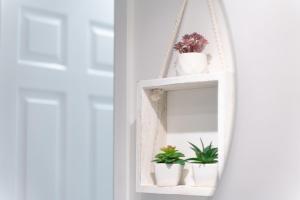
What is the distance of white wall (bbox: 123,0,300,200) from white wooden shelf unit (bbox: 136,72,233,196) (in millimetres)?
149

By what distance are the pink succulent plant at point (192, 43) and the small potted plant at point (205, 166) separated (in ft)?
0.68

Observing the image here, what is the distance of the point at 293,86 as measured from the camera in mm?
1016

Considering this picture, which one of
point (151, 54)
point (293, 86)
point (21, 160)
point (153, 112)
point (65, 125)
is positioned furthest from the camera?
point (65, 125)

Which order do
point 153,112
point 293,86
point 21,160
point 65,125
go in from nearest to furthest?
point 293,86 < point 153,112 < point 21,160 < point 65,125

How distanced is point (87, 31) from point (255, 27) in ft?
3.29

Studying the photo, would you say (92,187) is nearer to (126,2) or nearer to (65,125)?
(65,125)

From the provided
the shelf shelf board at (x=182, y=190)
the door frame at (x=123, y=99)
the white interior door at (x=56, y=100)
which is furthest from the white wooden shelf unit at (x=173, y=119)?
the white interior door at (x=56, y=100)

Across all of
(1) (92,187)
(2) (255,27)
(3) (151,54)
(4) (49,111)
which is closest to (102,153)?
(1) (92,187)

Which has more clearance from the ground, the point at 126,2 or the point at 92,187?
the point at 126,2

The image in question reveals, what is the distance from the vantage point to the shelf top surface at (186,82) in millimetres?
1190

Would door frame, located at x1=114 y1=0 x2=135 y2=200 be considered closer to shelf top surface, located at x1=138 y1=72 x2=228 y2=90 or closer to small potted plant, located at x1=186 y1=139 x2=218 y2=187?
shelf top surface, located at x1=138 y1=72 x2=228 y2=90

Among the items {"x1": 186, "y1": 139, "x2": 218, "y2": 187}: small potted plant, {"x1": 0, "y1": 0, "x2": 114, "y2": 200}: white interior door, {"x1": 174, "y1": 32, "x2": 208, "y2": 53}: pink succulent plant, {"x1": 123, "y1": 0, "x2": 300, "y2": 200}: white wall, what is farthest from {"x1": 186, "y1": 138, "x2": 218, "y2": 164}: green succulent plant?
{"x1": 0, "y1": 0, "x2": 114, "y2": 200}: white interior door

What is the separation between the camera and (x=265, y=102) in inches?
41.7

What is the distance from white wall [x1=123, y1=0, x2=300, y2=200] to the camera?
1.02 m
